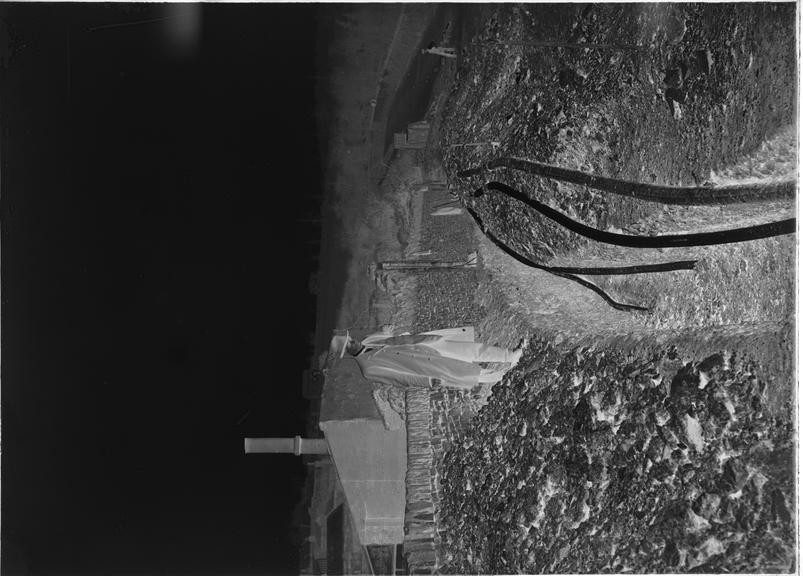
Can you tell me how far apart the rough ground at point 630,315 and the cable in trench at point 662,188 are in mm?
56

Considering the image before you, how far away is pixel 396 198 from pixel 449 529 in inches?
89.7

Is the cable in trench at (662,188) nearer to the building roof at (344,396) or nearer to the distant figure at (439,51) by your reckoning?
the distant figure at (439,51)

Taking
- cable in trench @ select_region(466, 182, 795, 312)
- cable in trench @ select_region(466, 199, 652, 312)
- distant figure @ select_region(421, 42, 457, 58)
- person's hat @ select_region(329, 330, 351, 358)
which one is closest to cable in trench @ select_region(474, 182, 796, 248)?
cable in trench @ select_region(466, 182, 795, 312)

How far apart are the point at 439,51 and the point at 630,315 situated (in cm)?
212

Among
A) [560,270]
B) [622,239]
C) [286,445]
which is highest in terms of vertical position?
[622,239]

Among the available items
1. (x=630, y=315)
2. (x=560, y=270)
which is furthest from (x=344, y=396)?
(x=630, y=315)

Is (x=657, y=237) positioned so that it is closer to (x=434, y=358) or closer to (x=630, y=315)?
(x=630, y=315)

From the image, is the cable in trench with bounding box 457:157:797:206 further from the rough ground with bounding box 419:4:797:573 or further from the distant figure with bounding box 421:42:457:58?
the distant figure with bounding box 421:42:457:58

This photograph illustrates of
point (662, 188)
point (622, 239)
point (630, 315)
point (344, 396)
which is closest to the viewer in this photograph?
point (662, 188)

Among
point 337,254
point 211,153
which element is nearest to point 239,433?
point 337,254

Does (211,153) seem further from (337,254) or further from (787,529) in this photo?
(787,529)

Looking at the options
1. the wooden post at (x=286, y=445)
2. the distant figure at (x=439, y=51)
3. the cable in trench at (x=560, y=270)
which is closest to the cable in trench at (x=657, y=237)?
the cable in trench at (x=560, y=270)

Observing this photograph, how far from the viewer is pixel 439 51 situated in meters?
4.32

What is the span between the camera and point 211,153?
172 inches
